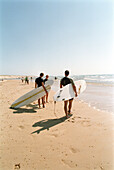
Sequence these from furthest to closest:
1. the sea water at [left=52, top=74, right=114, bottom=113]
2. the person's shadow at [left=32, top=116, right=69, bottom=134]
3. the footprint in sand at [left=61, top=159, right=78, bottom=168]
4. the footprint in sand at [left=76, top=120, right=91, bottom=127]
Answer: the sea water at [left=52, top=74, right=114, bottom=113], the footprint in sand at [left=76, top=120, right=91, bottom=127], the person's shadow at [left=32, top=116, right=69, bottom=134], the footprint in sand at [left=61, top=159, right=78, bottom=168]

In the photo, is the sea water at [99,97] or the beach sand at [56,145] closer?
the beach sand at [56,145]

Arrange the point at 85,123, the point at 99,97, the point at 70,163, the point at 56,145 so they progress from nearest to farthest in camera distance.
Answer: the point at 70,163 < the point at 56,145 < the point at 85,123 < the point at 99,97

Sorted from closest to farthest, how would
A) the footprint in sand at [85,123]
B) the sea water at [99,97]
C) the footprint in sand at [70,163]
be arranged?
1. the footprint in sand at [70,163]
2. the footprint in sand at [85,123]
3. the sea water at [99,97]

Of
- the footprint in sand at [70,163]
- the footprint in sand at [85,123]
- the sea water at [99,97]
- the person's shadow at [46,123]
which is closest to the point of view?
the footprint in sand at [70,163]

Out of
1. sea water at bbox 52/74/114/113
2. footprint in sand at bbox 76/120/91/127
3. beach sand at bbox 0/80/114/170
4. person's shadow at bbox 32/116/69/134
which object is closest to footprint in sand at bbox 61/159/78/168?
beach sand at bbox 0/80/114/170

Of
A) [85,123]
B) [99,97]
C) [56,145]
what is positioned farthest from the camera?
[99,97]

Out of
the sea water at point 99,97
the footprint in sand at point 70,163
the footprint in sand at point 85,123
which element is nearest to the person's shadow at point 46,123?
the footprint in sand at point 85,123

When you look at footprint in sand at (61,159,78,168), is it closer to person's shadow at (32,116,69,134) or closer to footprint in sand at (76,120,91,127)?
person's shadow at (32,116,69,134)

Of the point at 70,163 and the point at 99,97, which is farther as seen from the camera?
the point at 99,97

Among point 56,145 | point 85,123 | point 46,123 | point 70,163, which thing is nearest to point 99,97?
point 85,123

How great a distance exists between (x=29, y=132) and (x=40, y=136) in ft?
1.17

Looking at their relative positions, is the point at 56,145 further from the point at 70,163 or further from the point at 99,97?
the point at 99,97

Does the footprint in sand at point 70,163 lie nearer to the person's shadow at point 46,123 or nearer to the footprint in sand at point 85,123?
the person's shadow at point 46,123

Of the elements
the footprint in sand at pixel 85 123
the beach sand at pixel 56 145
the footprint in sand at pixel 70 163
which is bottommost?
the footprint in sand at pixel 70 163
